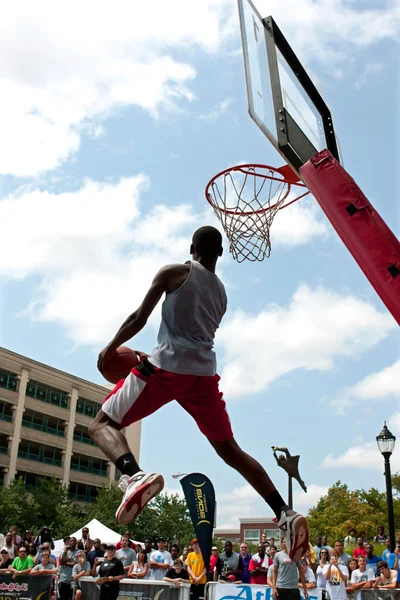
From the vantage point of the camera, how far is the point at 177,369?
3982mm

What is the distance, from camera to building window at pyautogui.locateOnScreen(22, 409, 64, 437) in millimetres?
51497

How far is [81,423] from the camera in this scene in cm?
5581

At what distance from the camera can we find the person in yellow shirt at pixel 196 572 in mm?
11742

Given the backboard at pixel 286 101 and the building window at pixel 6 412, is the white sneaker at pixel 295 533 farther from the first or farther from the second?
the building window at pixel 6 412

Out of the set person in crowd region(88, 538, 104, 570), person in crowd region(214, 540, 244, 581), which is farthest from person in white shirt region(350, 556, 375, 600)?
person in crowd region(88, 538, 104, 570)

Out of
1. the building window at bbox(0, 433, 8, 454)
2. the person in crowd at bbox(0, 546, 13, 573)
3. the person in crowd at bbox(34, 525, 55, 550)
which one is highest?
the building window at bbox(0, 433, 8, 454)

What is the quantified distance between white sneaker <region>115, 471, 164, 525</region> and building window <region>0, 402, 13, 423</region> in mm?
48177

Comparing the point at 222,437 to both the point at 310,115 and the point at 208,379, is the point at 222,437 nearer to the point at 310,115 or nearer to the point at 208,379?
the point at 208,379

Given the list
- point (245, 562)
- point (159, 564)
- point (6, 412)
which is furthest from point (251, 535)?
point (245, 562)

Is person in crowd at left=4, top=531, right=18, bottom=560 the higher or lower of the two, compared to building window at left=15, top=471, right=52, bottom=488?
lower

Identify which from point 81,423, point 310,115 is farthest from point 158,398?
point 81,423

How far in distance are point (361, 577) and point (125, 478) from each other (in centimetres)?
926

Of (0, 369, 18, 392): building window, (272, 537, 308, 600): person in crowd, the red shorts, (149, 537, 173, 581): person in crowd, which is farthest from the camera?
(0, 369, 18, 392): building window

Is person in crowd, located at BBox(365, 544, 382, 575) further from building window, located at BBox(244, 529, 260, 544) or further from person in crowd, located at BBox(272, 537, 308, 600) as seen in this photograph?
building window, located at BBox(244, 529, 260, 544)
